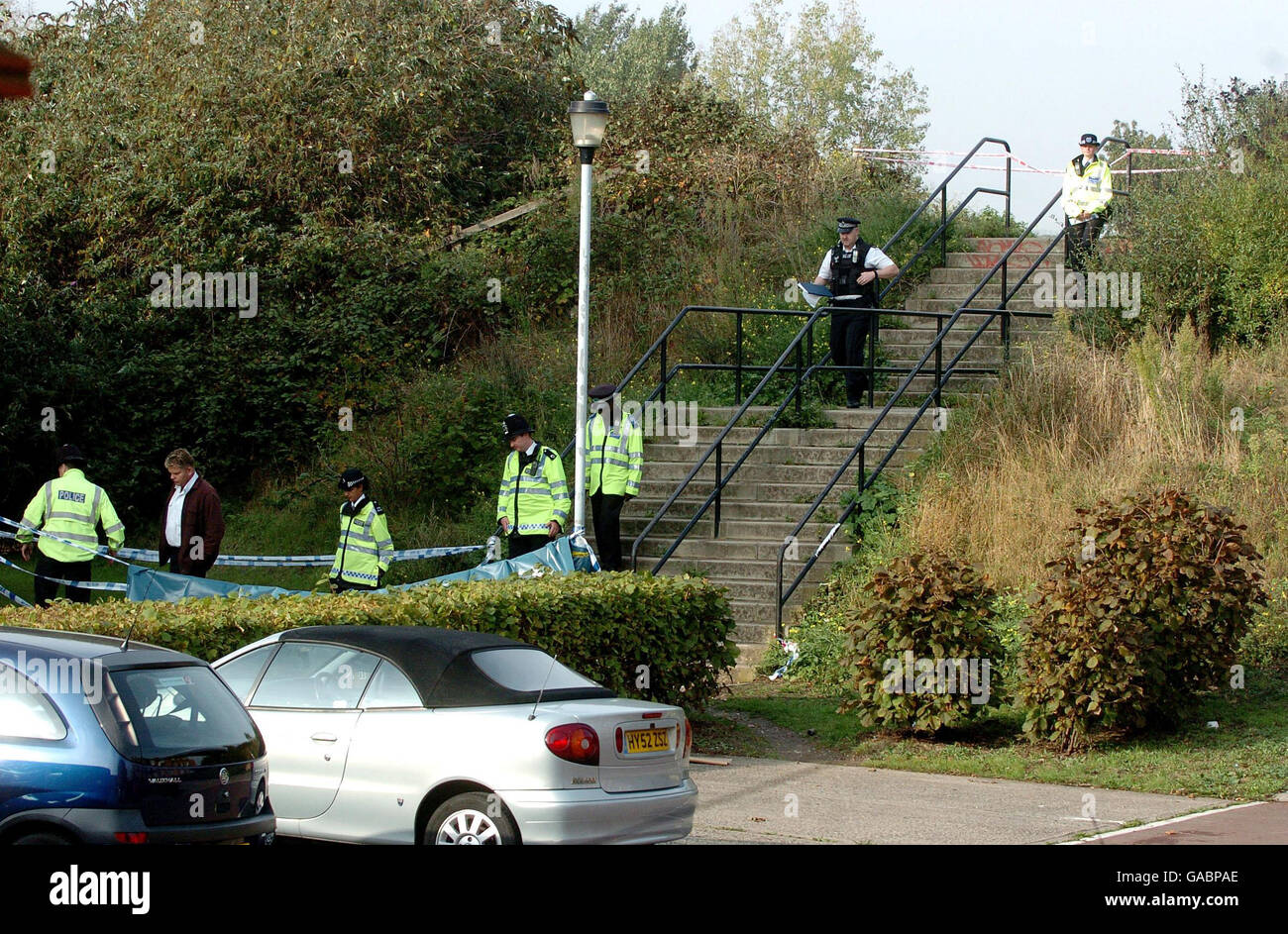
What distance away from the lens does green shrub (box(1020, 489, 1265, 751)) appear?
10.4 m

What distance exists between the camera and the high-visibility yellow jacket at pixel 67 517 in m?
13.1

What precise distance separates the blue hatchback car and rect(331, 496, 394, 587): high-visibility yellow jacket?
550 centimetres

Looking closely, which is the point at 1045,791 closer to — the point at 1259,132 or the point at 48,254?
the point at 1259,132

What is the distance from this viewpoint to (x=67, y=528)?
13070 mm

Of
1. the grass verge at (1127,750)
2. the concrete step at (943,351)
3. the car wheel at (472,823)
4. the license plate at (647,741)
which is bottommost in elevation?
the grass verge at (1127,750)

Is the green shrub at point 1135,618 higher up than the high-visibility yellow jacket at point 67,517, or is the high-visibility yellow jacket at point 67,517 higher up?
the high-visibility yellow jacket at point 67,517

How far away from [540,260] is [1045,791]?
542 inches

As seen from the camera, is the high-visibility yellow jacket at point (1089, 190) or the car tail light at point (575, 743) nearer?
the car tail light at point (575, 743)

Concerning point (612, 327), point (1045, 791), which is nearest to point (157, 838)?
point (1045, 791)

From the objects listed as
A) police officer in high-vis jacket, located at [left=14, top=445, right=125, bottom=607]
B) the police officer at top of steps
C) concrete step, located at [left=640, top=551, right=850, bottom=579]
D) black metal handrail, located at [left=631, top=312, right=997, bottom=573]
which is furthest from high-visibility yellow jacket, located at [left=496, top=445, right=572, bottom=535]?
the police officer at top of steps

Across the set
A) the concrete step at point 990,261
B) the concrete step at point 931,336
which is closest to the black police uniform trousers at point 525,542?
the concrete step at point 931,336

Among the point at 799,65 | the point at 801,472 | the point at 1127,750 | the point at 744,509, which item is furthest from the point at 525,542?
the point at 799,65

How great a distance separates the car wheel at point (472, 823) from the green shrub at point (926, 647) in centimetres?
478

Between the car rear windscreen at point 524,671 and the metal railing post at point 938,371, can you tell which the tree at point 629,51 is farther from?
the car rear windscreen at point 524,671
